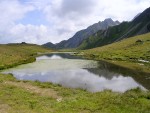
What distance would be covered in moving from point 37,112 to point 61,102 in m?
4.29

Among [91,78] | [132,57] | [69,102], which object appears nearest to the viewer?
[69,102]

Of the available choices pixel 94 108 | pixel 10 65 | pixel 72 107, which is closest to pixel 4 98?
pixel 72 107

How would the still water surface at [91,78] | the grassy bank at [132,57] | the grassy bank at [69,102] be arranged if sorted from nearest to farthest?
the grassy bank at [69,102] < the still water surface at [91,78] < the grassy bank at [132,57]

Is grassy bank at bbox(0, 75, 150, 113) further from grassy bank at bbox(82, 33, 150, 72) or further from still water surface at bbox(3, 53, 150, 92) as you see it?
grassy bank at bbox(82, 33, 150, 72)

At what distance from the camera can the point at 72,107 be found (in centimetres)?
2927

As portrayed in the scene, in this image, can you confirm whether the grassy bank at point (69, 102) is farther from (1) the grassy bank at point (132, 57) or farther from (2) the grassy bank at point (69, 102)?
(1) the grassy bank at point (132, 57)

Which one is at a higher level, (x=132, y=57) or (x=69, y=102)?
(x=132, y=57)

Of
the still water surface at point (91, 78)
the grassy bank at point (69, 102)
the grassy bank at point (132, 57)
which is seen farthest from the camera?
the grassy bank at point (132, 57)

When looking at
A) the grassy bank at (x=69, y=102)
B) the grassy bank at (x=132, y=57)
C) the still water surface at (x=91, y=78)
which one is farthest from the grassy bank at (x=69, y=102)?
the grassy bank at (x=132, y=57)

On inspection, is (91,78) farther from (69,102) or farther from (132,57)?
(132,57)

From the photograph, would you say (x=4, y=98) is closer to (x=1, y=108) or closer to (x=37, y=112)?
(x=1, y=108)

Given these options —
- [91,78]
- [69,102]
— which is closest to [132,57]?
[91,78]

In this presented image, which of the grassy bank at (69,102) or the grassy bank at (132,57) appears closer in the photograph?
the grassy bank at (69,102)

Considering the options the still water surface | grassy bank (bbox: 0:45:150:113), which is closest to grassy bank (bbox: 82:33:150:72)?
the still water surface
